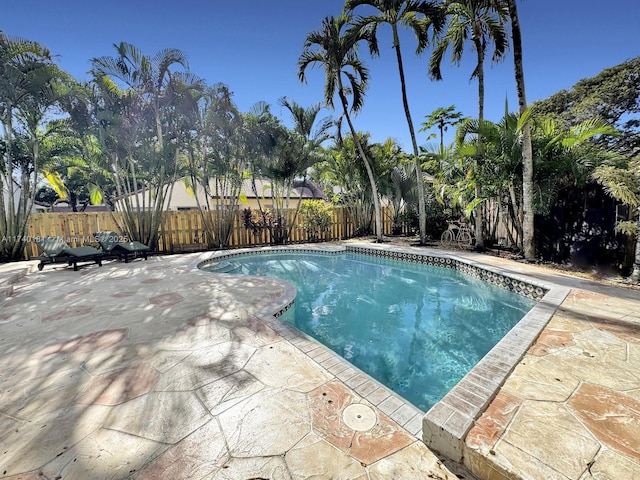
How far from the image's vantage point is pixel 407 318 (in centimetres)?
482

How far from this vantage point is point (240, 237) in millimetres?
11641

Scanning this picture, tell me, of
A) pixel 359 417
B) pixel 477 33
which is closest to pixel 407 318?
pixel 359 417

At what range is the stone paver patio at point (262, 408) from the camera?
1551 mm

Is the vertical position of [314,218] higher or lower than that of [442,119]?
lower

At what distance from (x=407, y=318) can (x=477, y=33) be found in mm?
8563

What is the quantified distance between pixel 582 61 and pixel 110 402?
15.2 metres

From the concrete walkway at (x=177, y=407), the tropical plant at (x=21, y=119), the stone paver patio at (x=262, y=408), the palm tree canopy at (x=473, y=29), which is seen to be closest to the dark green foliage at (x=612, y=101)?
the palm tree canopy at (x=473, y=29)

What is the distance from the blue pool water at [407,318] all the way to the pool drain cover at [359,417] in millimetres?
966

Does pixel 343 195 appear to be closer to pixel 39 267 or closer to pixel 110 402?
pixel 39 267

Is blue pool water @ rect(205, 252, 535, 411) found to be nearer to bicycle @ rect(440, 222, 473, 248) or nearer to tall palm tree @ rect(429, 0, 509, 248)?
bicycle @ rect(440, 222, 473, 248)

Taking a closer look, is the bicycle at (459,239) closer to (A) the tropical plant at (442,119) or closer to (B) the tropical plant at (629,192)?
(B) the tropical plant at (629,192)

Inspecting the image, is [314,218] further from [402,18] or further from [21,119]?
[21,119]

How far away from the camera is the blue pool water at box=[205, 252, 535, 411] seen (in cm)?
328

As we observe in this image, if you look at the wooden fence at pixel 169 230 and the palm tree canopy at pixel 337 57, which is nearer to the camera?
the wooden fence at pixel 169 230
